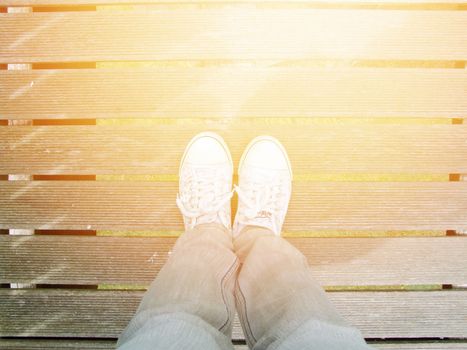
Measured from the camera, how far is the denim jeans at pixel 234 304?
2.43 ft

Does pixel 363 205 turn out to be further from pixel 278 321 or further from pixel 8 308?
pixel 8 308

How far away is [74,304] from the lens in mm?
1302

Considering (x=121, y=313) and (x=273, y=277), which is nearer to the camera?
(x=273, y=277)

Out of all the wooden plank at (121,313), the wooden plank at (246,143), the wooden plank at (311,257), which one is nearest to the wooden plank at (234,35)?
the wooden plank at (246,143)

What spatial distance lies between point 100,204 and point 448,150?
4.21ft

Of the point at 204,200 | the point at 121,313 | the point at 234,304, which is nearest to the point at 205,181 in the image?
the point at 204,200

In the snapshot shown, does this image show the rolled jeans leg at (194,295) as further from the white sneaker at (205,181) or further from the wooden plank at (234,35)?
the wooden plank at (234,35)

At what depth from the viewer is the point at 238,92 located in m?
1.21

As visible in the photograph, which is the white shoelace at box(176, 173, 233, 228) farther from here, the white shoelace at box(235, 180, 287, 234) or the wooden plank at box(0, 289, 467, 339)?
the wooden plank at box(0, 289, 467, 339)

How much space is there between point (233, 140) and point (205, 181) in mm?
183

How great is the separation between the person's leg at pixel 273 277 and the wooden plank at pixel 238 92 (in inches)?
6.9

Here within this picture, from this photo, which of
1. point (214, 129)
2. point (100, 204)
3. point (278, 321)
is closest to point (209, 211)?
point (214, 129)

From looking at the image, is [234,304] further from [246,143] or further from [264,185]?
[246,143]

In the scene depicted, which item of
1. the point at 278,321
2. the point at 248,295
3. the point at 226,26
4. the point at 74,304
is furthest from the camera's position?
the point at 74,304
